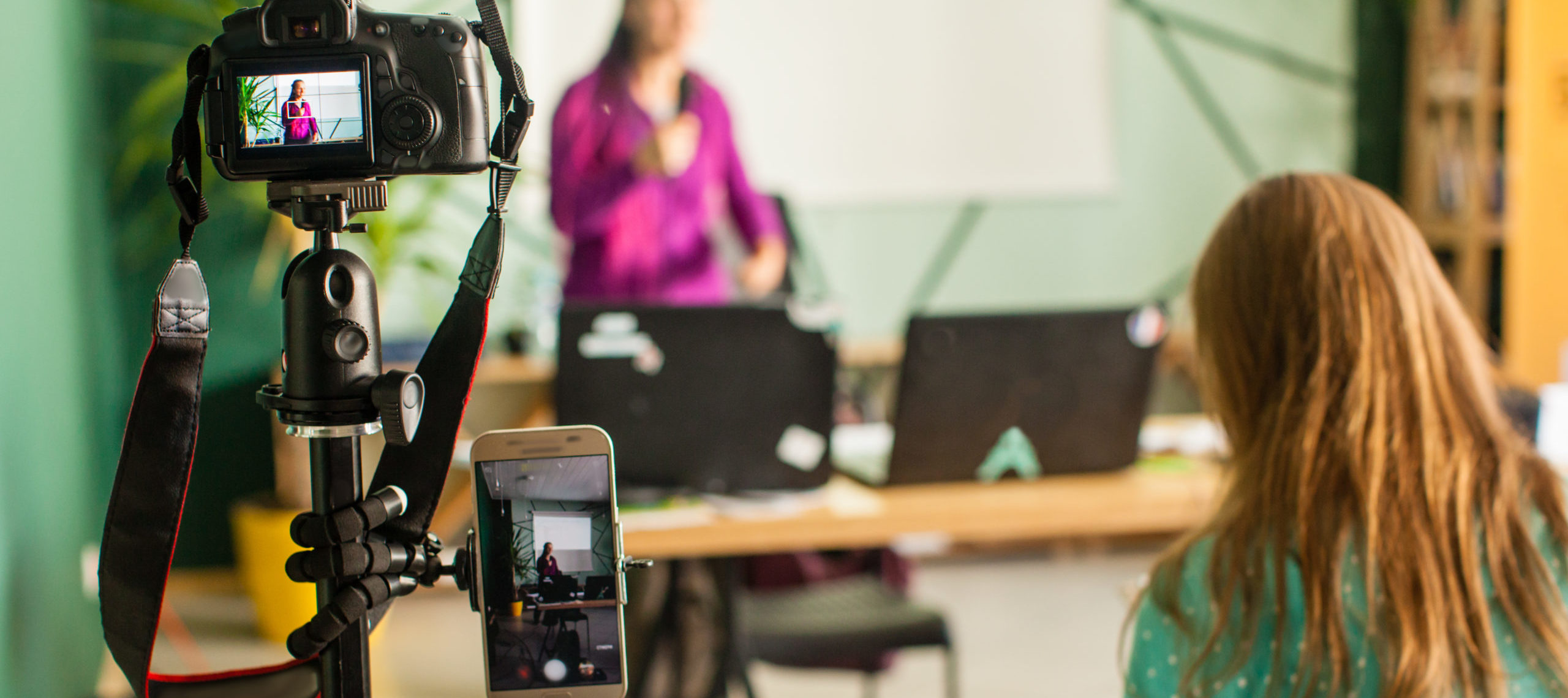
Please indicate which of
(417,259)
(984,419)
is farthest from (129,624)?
(417,259)

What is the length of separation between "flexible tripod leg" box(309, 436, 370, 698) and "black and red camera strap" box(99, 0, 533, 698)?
4 cm

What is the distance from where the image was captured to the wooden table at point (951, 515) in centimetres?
142

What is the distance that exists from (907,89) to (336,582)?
3259 mm

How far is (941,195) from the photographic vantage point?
3.72m

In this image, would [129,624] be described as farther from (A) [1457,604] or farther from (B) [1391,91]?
(B) [1391,91]

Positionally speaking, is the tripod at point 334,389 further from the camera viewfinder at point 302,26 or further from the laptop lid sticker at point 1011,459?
the laptop lid sticker at point 1011,459

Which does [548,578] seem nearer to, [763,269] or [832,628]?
[832,628]

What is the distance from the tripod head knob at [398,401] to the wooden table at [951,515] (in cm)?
81

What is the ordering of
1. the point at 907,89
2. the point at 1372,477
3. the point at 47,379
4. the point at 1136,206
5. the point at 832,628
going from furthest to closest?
the point at 1136,206
the point at 907,89
the point at 832,628
the point at 47,379
the point at 1372,477

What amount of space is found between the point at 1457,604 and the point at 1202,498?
0.67 metres

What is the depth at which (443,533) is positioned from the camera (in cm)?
297

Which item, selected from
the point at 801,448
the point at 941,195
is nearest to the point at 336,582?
the point at 801,448

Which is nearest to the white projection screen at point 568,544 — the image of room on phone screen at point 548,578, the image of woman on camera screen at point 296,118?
the image of room on phone screen at point 548,578

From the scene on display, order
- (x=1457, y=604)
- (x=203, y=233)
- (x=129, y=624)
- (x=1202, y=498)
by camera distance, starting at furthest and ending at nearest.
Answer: (x=203, y=233) < (x=1202, y=498) < (x=1457, y=604) < (x=129, y=624)
